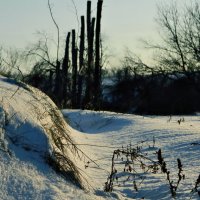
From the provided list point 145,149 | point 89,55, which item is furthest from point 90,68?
point 145,149

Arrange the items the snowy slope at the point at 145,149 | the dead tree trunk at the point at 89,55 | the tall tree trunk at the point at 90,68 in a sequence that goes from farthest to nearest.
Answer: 1. the dead tree trunk at the point at 89,55
2. the tall tree trunk at the point at 90,68
3. the snowy slope at the point at 145,149

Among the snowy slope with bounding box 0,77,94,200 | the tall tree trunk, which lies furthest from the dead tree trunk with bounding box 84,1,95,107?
the snowy slope with bounding box 0,77,94,200

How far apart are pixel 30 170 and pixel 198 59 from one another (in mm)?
31031

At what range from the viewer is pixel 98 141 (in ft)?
21.4

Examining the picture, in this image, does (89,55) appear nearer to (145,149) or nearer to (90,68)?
(90,68)

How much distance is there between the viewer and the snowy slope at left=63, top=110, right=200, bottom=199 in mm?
3727

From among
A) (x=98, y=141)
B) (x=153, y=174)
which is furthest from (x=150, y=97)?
(x=153, y=174)

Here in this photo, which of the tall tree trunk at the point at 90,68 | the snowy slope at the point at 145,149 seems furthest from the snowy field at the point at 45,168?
the tall tree trunk at the point at 90,68

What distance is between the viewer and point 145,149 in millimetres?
5844

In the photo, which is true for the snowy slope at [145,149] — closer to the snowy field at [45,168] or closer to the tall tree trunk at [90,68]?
the snowy field at [45,168]

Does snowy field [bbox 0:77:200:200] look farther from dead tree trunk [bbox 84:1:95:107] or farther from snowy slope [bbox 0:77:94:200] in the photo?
dead tree trunk [bbox 84:1:95:107]

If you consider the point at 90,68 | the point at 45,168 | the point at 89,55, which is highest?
the point at 89,55

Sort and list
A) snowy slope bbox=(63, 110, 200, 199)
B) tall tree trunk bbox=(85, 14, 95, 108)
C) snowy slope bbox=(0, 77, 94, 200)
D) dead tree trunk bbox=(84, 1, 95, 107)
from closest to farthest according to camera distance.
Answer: snowy slope bbox=(0, 77, 94, 200), snowy slope bbox=(63, 110, 200, 199), tall tree trunk bbox=(85, 14, 95, 108), dead tree trunk bbox=(84, 1, 95, 107)

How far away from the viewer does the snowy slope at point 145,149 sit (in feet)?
12.2
